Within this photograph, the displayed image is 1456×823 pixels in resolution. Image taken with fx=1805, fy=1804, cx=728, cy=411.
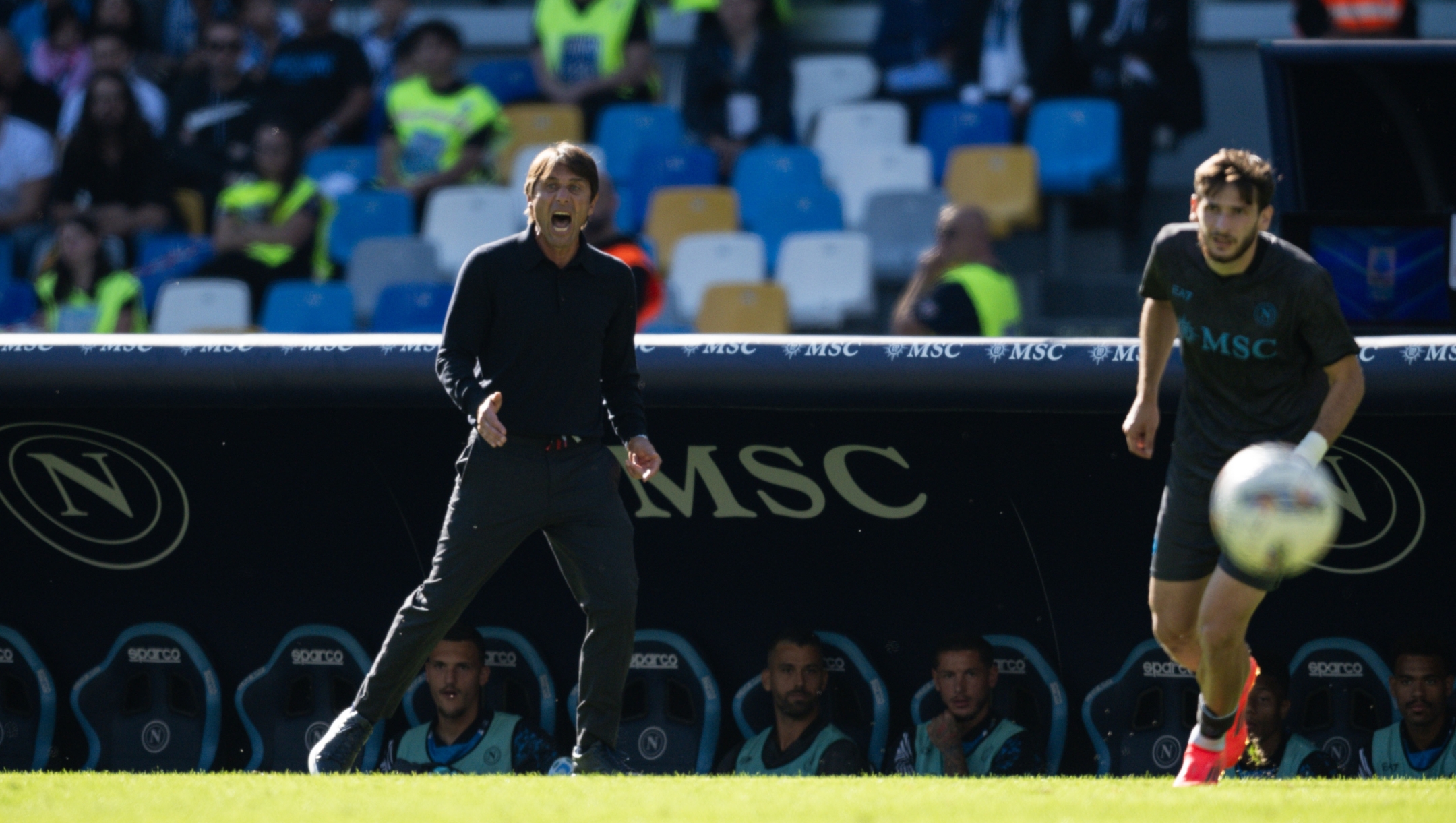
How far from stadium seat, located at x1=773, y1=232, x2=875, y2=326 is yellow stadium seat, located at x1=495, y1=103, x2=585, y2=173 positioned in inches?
81.0

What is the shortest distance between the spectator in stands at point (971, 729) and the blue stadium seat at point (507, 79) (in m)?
6.55

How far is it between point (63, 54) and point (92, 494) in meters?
6.92

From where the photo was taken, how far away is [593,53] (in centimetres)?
1024

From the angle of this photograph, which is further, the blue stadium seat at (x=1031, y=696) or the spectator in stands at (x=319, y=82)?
the spectator in stands at (x=319, y=82)

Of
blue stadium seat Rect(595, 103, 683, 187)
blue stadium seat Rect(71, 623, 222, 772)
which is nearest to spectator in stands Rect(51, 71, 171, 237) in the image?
blue stadium seat Rect(595, 103, 683, 187)

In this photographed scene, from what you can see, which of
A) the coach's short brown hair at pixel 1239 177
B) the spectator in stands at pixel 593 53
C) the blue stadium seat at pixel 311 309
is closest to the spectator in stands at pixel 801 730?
the coach's short brown hair at pixel 1239 177

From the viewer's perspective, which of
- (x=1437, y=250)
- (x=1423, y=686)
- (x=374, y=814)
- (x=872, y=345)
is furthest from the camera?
(x=1437, y=250)

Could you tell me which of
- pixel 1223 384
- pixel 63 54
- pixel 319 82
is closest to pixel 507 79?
pixel 319 82

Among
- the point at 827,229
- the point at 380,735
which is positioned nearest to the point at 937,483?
the point at 380,735

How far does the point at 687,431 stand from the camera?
17.1 ft

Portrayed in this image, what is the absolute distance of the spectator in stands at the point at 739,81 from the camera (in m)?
9.68

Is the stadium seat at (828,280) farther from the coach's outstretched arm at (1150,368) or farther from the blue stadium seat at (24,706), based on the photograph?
the coach's outstretched arm at (1150,368)

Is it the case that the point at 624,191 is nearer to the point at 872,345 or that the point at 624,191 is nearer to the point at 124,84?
the point at 124,84

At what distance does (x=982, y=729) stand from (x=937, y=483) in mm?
744
